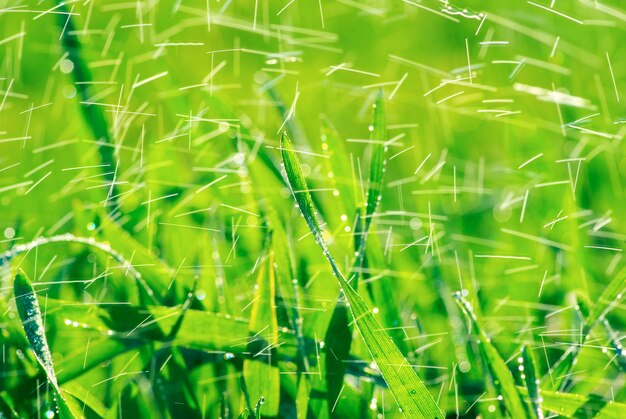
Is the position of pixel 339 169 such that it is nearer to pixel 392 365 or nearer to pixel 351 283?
pixel 351 283

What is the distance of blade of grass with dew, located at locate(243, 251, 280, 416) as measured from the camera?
23.7 inches

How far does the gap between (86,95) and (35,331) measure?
506 millimetres

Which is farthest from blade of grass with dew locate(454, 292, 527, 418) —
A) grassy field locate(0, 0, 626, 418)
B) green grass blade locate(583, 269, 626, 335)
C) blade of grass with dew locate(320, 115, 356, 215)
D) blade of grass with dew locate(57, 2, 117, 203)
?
blade of grass with dew locate(57, 2, 117, 203)

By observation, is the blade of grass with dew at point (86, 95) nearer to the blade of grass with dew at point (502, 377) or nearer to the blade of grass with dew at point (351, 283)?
the blade of grass with dew at point (351, 283)

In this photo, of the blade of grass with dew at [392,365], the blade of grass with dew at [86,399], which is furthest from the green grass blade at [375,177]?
the blade of grass with dew at [86,399]

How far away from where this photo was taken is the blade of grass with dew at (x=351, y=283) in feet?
2.02

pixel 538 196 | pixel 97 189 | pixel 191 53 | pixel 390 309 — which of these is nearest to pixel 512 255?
pixel 538 196

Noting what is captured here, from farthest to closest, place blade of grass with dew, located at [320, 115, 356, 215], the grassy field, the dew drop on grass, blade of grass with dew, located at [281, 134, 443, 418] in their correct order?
the dew drop on grass → blade of grass with dew, located at [320, 115, 356, 215] → the grassy field → blade of grass with dew, located at [281, 134, 443, 418]

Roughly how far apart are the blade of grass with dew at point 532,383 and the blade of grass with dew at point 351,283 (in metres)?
0.15

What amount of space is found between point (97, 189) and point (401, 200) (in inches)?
16.1

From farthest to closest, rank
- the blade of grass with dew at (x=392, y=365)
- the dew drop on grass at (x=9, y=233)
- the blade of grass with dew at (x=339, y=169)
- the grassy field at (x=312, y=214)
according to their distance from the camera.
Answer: the dew drop on grass at (x=9, y=233)
the blade of grass with dew at (x=339, y=169)
the grassy field at (x=312, y=214)
the blade of grass with dew at (x=392, y=365)

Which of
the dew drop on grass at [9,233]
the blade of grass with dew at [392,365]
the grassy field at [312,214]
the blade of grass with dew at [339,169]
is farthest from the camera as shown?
the dew drop on grass at [9,233]

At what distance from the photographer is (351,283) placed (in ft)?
2.09

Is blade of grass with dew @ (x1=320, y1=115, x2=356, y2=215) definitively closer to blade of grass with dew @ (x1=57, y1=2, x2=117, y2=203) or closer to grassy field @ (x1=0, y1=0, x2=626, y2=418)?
grassy field @ (x1=0, y1=0, x2=626, y2=418)
